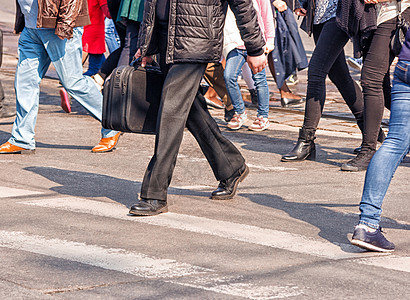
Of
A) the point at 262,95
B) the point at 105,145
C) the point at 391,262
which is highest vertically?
the point at 391,262

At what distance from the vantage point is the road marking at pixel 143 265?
392 centimetres

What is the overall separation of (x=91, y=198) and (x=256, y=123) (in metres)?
3.96

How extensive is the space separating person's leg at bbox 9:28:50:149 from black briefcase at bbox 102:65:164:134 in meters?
2.17

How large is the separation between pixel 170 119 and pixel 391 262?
1706 mm

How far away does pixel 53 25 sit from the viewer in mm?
7406

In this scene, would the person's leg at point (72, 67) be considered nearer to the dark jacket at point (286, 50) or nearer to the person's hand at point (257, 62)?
the person's hand at point (257, 62)

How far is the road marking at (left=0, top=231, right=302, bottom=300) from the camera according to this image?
154 inches

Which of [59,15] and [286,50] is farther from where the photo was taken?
[286,50]

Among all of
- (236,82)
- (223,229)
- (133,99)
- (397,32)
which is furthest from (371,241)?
(236,82)

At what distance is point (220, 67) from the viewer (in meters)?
10.4

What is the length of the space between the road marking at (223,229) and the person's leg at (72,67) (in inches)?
83.5

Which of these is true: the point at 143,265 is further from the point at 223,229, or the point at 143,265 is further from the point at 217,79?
the point at 217,79

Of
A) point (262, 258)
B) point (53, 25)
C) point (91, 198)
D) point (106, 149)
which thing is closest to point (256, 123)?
point (106, 149)

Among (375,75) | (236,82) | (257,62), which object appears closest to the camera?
(257,62)
